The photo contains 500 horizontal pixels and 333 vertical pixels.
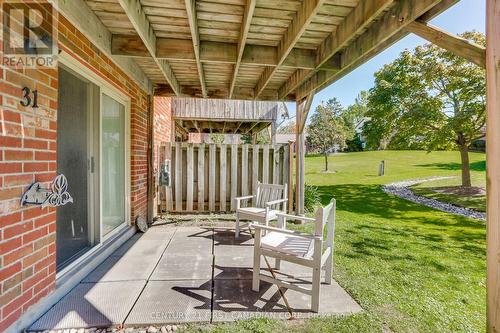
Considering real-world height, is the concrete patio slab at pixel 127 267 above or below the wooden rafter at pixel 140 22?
below

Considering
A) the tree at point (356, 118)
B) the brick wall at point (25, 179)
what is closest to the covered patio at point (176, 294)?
the brick wall at point (25, 179)

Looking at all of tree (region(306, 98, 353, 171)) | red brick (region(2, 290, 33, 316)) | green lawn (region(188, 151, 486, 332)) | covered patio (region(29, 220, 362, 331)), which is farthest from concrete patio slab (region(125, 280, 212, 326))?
tree (region(306, 98, 353, 171))

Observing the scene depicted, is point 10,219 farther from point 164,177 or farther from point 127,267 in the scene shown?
point 164,177

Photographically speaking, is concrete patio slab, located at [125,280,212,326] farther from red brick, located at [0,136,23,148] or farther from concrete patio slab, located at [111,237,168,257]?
red brick, located at [0,136,23,148]

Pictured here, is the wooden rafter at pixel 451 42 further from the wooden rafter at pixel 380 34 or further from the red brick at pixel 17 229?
the red brick at pixel 17 229

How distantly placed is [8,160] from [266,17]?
248 centimetres

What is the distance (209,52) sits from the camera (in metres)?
3.20

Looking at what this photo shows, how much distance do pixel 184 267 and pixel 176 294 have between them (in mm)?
585

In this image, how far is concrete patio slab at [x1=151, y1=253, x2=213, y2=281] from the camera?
2801 mm

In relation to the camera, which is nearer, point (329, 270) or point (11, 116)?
point (11, 116)

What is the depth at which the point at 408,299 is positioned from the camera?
246 centimetres

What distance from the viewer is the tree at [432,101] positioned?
8352mm

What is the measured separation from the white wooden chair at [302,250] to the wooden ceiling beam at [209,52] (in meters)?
1.97

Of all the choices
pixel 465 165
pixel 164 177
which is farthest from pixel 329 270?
pixel 465 165
